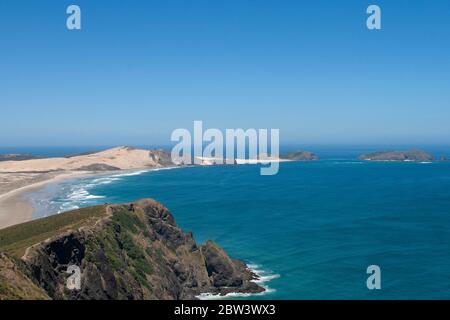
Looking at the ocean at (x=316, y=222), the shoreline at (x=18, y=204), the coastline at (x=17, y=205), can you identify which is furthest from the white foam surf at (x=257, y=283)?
the coastline at (x=17, y=205)

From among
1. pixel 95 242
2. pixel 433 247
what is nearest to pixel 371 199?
pixel 433 247

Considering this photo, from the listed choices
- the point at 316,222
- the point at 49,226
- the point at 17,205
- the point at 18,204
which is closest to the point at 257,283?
the point at 49,226

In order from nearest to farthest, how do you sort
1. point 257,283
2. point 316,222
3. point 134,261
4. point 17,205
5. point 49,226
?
point 49,226
point 134,261
point 257,283
point 316,222
point 17,205

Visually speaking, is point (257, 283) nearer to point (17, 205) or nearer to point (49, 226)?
point (49, 226)

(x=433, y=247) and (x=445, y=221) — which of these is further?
(x=445, y=221)
